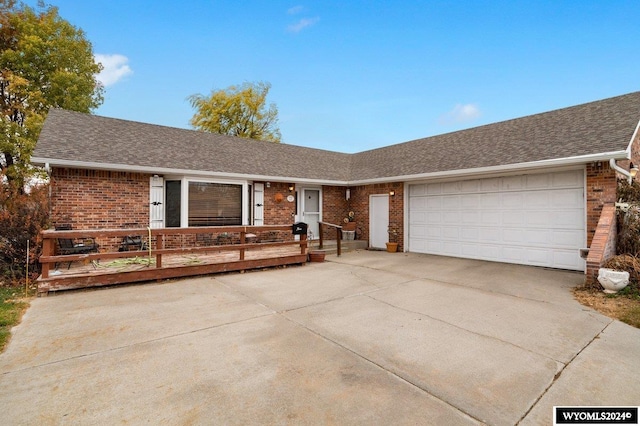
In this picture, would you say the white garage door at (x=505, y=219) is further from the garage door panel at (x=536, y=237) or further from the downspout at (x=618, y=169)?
the downspout at (x=618, y=169)

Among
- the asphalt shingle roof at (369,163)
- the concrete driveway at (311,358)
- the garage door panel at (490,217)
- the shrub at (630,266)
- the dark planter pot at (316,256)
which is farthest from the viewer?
the dark planter pot at (316,256)

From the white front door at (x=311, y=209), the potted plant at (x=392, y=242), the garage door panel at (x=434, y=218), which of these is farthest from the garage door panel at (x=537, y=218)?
the white front door at (x=311, y=209)

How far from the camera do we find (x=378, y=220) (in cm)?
1263

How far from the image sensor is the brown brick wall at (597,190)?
716 cm

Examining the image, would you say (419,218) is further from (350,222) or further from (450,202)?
(350,222)

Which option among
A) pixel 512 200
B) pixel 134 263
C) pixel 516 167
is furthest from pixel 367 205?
pixel 134 263

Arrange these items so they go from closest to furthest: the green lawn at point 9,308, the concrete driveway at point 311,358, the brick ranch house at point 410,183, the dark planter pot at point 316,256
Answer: the concrete driveway at point 311,358 → the green lawn at point 9,308 → the brick ranch house at point 410,183 → the dark planter pot at point 316,256

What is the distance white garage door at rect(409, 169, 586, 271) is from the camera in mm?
7965

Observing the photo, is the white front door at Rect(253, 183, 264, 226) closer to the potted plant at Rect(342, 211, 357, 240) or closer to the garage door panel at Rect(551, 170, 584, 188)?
the potted plant at Rect(342, 211, 357, 240)

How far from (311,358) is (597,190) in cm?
812

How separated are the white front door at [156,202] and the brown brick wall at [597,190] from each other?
37.6 ft

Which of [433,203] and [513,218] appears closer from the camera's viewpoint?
[513,218]

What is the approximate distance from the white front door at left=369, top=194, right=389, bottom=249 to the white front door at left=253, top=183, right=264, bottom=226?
4570 millimetres

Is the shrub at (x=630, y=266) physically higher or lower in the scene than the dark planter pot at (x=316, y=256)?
higher
